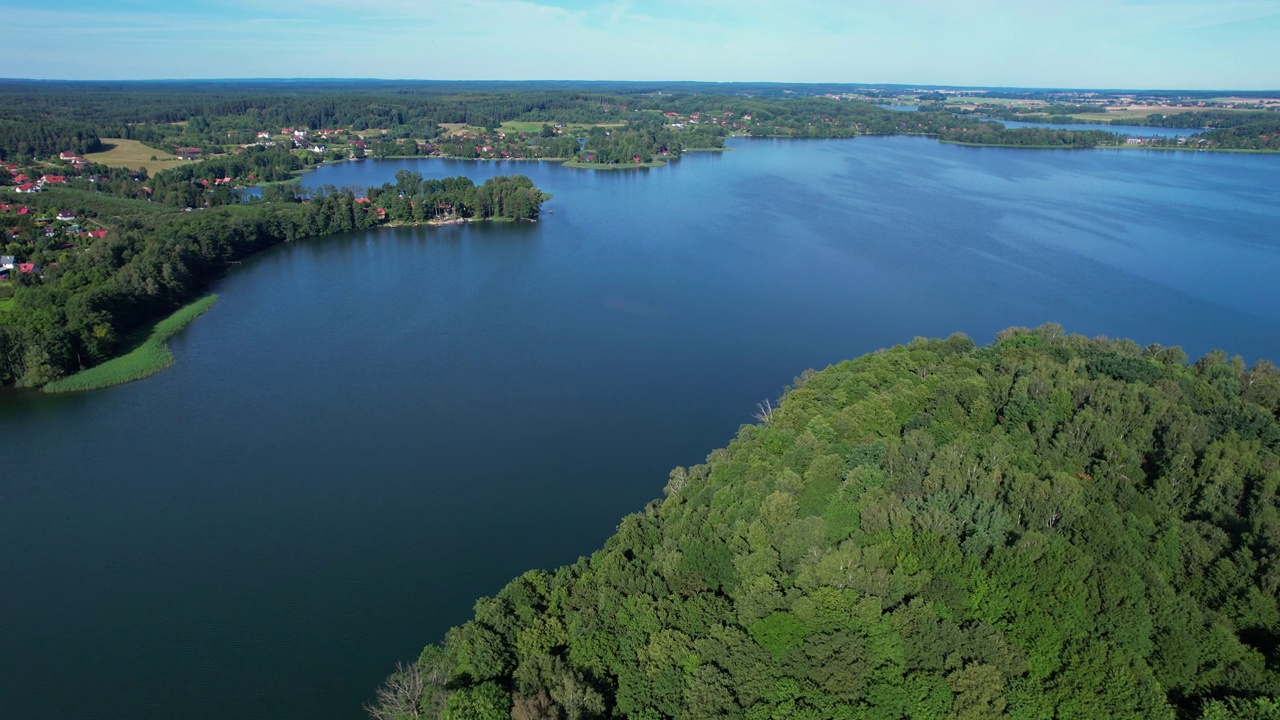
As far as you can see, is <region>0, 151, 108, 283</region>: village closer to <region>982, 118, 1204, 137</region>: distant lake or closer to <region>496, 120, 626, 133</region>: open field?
<region>496, 120, 626, 133</region>: open field

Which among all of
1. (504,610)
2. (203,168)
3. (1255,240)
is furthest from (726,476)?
(203,168)

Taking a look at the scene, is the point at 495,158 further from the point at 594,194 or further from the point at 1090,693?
the point at 1090,693

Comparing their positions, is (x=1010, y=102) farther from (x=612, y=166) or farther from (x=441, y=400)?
(x=441, y=400)

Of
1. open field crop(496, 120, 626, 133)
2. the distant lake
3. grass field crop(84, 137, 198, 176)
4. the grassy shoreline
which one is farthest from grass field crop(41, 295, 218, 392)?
the distant lake

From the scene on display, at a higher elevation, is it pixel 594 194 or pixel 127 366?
pixel 594 194

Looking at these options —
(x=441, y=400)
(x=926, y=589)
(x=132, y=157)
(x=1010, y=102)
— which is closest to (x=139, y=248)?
(x=441, y=400)

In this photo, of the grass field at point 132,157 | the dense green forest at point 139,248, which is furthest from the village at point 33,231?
the grass field at point 132,157
